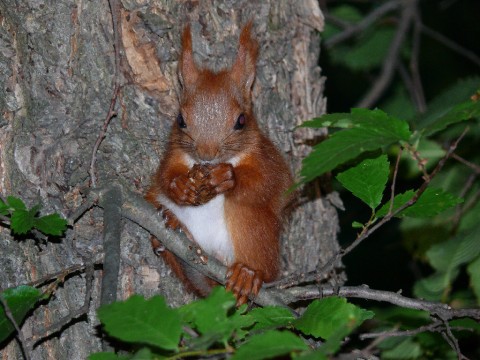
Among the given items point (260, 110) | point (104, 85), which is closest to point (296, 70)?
point (260, 110)

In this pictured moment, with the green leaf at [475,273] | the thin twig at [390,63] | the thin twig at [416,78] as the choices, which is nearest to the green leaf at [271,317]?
the green leaf at [475,273]

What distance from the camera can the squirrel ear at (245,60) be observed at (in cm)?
229

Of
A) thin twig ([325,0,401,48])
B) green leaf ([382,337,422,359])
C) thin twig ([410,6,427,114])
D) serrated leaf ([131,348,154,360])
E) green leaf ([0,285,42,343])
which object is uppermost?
thin twig ([325,0,401,48])

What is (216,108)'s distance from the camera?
2307 mm

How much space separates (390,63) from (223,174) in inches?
54.8

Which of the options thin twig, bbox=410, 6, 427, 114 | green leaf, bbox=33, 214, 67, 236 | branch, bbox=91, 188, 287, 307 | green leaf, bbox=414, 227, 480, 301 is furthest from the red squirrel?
thin twig, bbox=410, 6, 427, 114

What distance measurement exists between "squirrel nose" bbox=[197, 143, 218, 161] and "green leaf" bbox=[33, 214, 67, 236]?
1.85 ft

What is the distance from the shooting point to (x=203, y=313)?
133 centimetres

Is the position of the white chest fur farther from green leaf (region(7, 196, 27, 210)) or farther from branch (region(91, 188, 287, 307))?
green leaf (region(7, 196, 27, 210))

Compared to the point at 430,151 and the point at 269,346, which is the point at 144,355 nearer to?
the point at 269,346

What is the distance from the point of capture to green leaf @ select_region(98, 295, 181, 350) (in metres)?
1.28

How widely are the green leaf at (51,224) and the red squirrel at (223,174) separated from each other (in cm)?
48

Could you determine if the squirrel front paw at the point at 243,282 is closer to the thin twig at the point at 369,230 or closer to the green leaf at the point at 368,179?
the thin twig at the point at 369,230

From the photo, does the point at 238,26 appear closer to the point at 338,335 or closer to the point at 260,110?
the point at 260,110
